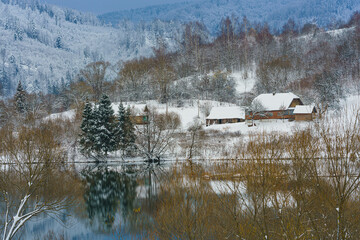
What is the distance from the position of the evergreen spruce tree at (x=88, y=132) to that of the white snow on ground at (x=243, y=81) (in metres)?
42.0

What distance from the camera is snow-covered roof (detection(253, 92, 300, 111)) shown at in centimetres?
5828

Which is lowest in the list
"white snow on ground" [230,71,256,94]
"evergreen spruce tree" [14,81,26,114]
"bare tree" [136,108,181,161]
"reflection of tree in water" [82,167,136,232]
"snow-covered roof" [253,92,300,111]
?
"reflection of tree in water" [82,167,136,232]

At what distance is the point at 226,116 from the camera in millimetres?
61344

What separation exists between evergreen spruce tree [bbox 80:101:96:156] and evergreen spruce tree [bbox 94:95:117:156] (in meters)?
0.68

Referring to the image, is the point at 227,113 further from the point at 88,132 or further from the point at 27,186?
the point at 27,186

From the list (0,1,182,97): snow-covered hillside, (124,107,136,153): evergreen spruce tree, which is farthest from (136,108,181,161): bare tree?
(0,1,182,97): snow-covered hillside

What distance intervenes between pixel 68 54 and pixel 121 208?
191427 millimetres

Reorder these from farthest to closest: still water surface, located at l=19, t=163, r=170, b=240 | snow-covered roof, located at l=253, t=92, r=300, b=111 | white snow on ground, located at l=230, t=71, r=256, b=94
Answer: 1. white snow on ground, located at l=230, t=71, r=256, b=94
2. snow-covered roof, located at l=253, t=92, r=300, b=111
3. still water surface, located at l=19, t=163, r=170, b=240

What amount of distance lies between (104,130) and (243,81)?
47306mm

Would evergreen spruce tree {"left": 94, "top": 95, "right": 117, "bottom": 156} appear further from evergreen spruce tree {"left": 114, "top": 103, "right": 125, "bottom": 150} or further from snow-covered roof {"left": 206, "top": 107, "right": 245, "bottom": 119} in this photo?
snow-covered roof {"left": 206, "top": 107, "right": 245, "bottom": 119}

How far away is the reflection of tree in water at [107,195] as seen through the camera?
2051 centimetres

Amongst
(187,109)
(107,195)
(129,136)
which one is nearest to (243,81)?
(187,109)

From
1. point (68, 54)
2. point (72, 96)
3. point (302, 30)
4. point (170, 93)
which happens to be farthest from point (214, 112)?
point (68, 54)

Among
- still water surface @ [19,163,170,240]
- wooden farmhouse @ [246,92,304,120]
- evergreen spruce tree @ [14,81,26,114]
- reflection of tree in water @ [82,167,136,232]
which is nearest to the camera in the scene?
still water surface @ [19,163,170,240]
